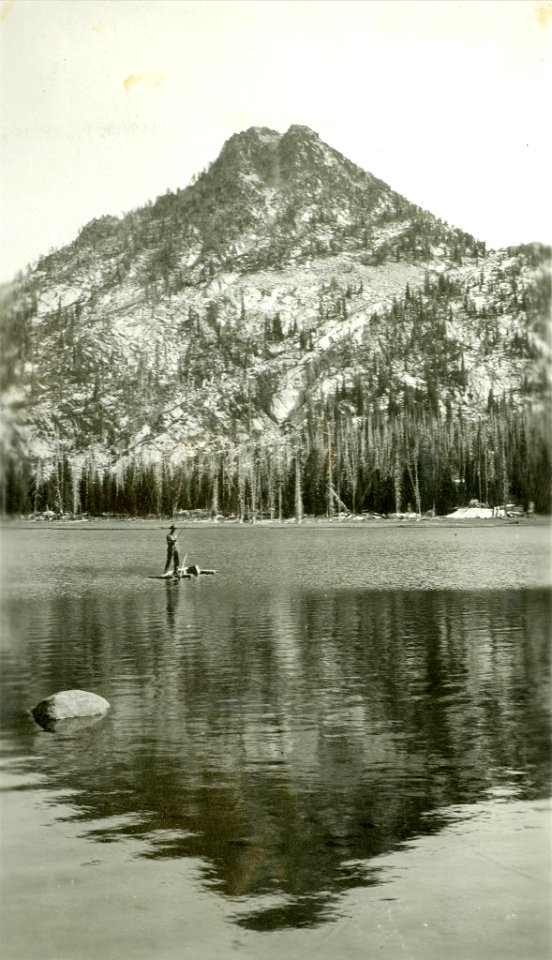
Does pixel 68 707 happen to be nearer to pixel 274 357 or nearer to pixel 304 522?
pixel 304 522

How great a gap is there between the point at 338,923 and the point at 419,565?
10229 mm

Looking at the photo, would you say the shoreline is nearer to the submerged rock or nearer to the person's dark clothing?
the person's dark clothing

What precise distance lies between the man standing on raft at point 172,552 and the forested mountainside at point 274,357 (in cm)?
50

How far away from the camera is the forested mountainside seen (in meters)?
9.34

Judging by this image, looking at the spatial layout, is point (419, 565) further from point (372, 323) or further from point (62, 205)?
point (62, 205)

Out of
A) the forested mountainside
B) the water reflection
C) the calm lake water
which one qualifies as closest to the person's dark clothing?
the calm lake water

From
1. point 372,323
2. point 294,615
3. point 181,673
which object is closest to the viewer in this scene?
point 181,673

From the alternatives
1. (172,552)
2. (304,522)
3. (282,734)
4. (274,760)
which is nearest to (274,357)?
(304,522)

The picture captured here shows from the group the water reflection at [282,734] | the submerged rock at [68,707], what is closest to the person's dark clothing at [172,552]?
the water reflection at [282,734]

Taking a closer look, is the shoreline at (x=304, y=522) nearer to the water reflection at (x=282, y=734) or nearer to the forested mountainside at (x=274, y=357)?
the forested mountainside at (x=274, y=357)

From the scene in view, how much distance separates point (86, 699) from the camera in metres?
9.38

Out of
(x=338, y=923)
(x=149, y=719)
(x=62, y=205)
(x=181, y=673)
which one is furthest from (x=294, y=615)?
(x=338, y=923)

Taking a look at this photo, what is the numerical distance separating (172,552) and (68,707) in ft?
13.7

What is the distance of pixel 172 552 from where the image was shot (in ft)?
43.0
